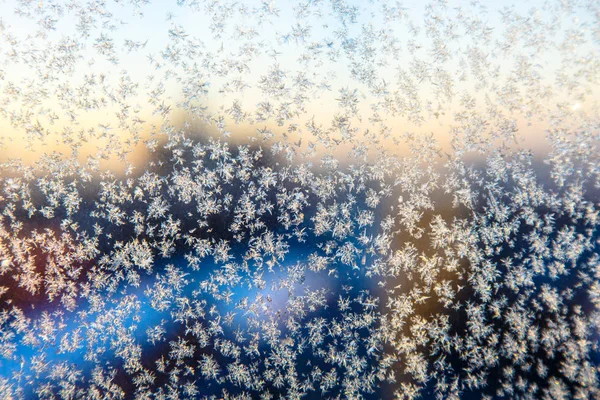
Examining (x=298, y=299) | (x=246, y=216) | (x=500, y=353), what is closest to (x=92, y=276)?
(x=246, y=216)

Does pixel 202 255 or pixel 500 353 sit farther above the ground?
pixel 202 255

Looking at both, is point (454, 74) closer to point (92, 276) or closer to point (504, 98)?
point (504, 98)

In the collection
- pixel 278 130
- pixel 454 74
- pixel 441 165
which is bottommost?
pixel 441 165

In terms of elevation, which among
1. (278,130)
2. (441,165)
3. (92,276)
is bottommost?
(92,276)

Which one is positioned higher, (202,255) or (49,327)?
(202,255)

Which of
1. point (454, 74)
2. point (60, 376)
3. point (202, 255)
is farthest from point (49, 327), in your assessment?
point (454, 74)

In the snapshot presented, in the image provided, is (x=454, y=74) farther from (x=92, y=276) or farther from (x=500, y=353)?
(x=92, y=276)
